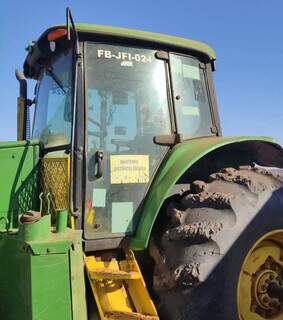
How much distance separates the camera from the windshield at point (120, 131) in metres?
3.46

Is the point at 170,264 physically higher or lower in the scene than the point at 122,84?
lower

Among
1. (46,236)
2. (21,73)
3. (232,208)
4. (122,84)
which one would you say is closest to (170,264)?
(232,208)

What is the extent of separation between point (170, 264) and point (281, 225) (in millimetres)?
912

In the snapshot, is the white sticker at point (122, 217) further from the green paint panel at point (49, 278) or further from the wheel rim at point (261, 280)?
the wheel rim at point (261, 280)

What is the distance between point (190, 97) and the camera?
399 cm

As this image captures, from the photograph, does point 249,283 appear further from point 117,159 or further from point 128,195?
point 117,159

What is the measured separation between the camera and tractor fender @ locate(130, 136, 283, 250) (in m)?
3.36

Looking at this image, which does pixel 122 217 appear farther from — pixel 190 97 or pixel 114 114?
Result: pixel 190 97

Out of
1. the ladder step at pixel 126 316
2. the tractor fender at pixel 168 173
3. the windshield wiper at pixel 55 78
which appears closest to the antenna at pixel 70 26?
the windshield wiper at pixel 55 78

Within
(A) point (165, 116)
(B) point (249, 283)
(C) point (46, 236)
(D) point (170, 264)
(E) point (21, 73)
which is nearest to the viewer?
(C) point (46, 236)

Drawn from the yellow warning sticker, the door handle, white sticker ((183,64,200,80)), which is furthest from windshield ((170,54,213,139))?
the door handle

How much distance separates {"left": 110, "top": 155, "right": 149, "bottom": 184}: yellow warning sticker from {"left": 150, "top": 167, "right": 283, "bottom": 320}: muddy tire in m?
0.31

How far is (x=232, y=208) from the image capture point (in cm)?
323

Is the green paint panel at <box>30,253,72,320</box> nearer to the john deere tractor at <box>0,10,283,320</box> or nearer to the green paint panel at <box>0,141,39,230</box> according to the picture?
→ the john deere tractor at <box>0,10,283,320</box>
